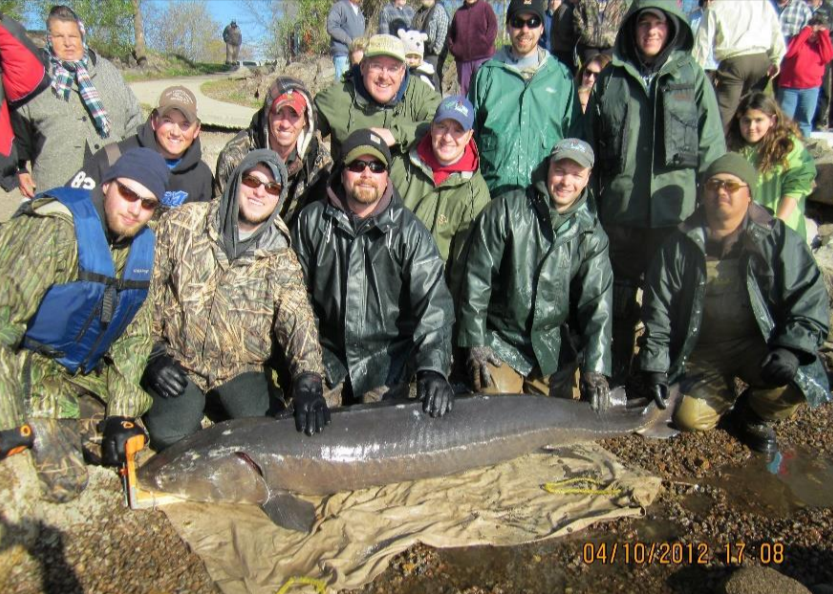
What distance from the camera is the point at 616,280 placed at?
5.59m

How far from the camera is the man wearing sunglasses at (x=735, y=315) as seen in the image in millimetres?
4578

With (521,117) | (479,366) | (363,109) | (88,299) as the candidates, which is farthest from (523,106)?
(88,299)

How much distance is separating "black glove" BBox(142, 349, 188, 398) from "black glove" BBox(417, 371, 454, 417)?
1.54 meters

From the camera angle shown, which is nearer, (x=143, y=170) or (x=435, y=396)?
(x=143, y=170)

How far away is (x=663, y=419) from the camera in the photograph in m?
4.96

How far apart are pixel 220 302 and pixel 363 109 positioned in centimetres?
211

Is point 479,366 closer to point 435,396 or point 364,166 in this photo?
point 435,396

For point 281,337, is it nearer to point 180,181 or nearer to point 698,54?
point 180,181

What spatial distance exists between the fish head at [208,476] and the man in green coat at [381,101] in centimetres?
258

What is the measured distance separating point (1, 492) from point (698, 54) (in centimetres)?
736

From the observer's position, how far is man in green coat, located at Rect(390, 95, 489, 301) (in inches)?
187

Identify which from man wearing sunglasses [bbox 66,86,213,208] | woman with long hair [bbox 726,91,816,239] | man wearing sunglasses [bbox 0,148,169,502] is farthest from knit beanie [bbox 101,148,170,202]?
woman with long hair [bbox 726,91,816,239]

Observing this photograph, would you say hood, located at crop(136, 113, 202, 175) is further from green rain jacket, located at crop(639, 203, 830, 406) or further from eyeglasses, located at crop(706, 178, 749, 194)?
eyeglasses, located at crop(706, 178, 749, 194)
